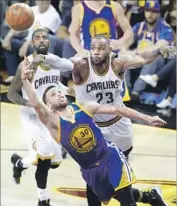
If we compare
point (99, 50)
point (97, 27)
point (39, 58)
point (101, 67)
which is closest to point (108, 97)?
point (101, 67)

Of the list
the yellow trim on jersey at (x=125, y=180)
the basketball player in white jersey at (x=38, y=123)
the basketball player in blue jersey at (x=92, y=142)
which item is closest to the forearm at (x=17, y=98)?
the basketball player in white jersey at (x=38, y=123)

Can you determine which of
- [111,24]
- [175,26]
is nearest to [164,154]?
[111,24]

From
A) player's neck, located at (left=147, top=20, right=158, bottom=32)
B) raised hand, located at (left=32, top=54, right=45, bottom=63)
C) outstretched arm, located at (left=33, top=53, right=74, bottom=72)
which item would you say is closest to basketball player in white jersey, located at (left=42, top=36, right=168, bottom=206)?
outstretched arm, located at (left=33, top=53, right=74, bottom=72)

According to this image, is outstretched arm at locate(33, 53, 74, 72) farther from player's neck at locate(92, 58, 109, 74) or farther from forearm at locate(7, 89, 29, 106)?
forearm at locate(7, 89, 29, 106)

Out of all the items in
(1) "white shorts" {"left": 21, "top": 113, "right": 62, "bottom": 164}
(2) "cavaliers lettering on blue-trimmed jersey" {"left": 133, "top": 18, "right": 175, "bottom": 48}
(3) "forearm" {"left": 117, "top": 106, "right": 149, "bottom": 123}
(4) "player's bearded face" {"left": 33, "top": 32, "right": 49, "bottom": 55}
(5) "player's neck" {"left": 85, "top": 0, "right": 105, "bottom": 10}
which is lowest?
(1) "white shorts" {"left": 21, "top": 113, "right": 62, "bottom": 164}

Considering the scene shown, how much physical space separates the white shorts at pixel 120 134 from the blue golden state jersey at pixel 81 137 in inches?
33.9

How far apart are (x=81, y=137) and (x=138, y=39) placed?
4945 millimetres

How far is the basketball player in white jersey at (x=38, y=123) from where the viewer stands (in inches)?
265

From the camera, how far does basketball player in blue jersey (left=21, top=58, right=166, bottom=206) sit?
566 centimetres

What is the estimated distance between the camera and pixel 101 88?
6.55m

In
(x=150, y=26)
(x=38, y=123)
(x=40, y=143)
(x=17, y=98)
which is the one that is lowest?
(x=40, y=143)

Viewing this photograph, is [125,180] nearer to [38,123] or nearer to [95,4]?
[38,123]

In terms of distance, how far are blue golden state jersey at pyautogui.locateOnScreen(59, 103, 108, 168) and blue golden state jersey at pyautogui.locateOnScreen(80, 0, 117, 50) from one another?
9.76ft

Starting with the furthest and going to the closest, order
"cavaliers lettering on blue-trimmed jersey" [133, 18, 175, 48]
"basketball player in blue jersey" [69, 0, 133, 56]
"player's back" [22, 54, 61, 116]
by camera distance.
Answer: "cavaliers lettering on blue-trimmed jersey" [133, 18, 175, 48] < "basketball player in blue jersey" [69, 0, 133, 56] < "player's back" [22, 54, 61, 116]
